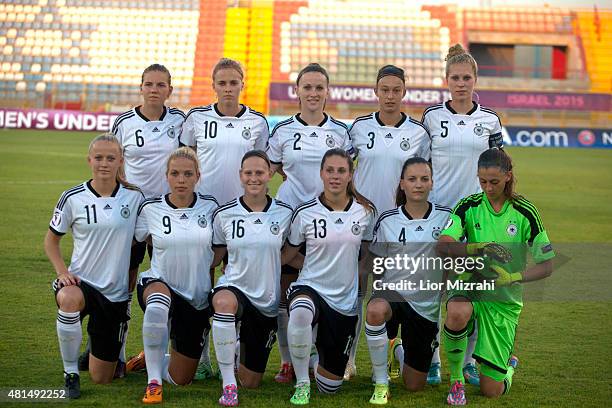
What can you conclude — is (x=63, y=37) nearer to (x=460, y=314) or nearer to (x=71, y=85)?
(x=71, y=85)

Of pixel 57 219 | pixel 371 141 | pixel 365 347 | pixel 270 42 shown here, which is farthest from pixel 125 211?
pixel 270 42

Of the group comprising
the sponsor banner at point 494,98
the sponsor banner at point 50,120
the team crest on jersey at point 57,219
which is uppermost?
the sponsor banner at point 494,98

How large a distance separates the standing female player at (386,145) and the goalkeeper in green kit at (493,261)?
2.05 ft

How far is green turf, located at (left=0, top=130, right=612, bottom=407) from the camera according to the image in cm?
456

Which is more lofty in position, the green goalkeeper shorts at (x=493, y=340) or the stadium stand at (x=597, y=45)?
the stadium stand at (x=597, y=45)

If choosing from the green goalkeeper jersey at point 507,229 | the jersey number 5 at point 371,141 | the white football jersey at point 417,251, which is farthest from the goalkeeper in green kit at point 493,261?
the jersey number 5 at point 371,141

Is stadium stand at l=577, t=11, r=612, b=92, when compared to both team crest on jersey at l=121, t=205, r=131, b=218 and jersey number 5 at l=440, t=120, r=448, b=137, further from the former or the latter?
team crest on jersey at l=121, t=205, r=131, b=218

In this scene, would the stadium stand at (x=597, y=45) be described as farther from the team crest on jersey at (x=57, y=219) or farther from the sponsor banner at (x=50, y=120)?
the team crest on jersey at (x=57, y=219)

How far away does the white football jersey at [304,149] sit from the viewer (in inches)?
207

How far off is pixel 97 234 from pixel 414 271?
5.50 feet

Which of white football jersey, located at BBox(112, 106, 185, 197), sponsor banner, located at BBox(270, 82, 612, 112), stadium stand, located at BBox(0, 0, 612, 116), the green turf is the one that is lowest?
the green turf

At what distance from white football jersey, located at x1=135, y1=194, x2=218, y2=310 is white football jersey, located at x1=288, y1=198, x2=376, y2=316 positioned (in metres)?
0.47

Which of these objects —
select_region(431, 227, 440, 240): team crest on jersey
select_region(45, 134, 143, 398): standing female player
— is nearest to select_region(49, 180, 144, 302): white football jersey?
select_region(45, 134, 143, 398): standing female player

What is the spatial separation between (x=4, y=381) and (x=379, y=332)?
75.8 inches
